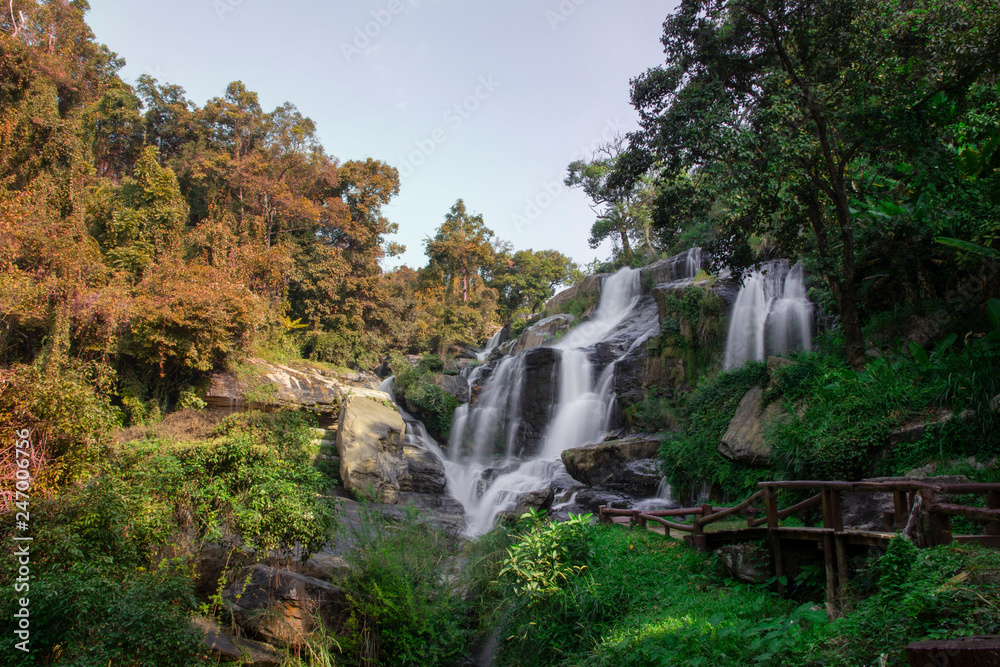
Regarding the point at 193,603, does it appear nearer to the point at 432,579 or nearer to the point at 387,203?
the point at 432,579

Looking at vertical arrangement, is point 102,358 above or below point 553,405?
above

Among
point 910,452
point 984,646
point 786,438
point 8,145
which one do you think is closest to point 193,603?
point 984,646

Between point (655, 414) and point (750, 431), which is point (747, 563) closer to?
point (750, 431)

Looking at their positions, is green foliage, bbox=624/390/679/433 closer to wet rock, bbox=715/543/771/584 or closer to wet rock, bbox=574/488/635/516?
wet rock, bbox=574/488/635/516

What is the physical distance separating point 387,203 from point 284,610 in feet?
77.2

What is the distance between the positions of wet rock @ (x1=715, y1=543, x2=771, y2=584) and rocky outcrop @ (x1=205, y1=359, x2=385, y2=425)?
14.1 metres

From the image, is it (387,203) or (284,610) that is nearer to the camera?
(284,610)

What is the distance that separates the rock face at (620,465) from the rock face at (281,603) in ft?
25.0

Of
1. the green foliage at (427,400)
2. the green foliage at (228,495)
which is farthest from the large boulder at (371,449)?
the green foliage at (228,495)

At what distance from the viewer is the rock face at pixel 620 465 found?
12938 mm

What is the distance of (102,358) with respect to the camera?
15.8m

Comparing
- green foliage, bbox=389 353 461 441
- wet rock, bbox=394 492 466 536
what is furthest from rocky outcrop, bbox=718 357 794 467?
green foliage, bbox=389 353 461 441

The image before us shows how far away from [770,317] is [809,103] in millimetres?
7291

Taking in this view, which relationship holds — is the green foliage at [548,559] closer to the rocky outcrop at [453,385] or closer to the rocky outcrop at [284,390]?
the rocky outcrop at [284,390]
